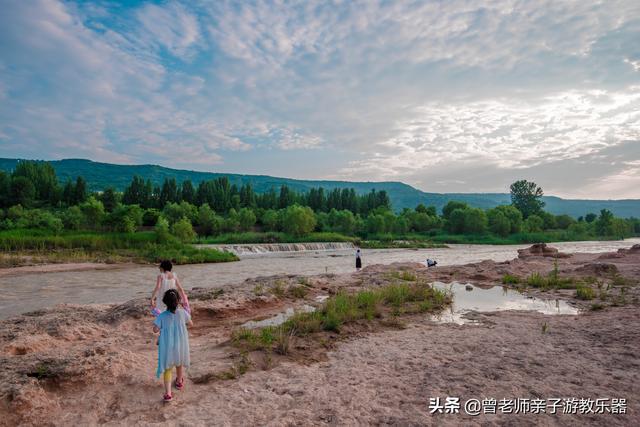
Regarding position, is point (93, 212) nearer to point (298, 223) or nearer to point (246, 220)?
point (246, 220)

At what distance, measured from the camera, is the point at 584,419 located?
16.5 ft

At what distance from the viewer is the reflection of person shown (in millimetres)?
5570

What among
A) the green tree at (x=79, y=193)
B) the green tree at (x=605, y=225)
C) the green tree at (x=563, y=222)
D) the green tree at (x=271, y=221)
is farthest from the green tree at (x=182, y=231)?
the green tree at (x=563, y=222)

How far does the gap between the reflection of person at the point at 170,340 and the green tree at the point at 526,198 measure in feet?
508

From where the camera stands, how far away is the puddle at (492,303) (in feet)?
39.3

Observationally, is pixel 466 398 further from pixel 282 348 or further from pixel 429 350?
pixel 282 348

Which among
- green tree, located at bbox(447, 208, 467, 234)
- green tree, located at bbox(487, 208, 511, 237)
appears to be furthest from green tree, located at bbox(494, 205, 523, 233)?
green tree, located at bbox(447, 208, 467, 234)

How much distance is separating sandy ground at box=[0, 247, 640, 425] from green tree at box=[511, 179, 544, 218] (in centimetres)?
14816

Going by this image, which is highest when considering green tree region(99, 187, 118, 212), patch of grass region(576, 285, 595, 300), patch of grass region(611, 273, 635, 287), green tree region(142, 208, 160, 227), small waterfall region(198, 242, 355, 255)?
green tree region(99, 187, 118, 212)

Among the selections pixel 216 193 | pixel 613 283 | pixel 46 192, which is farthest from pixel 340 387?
pixel 46 192

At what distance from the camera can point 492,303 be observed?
13.9m

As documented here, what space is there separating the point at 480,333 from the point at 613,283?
11.1 metres

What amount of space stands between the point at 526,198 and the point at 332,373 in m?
159

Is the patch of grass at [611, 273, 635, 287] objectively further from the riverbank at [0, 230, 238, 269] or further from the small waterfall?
the small waterfall
